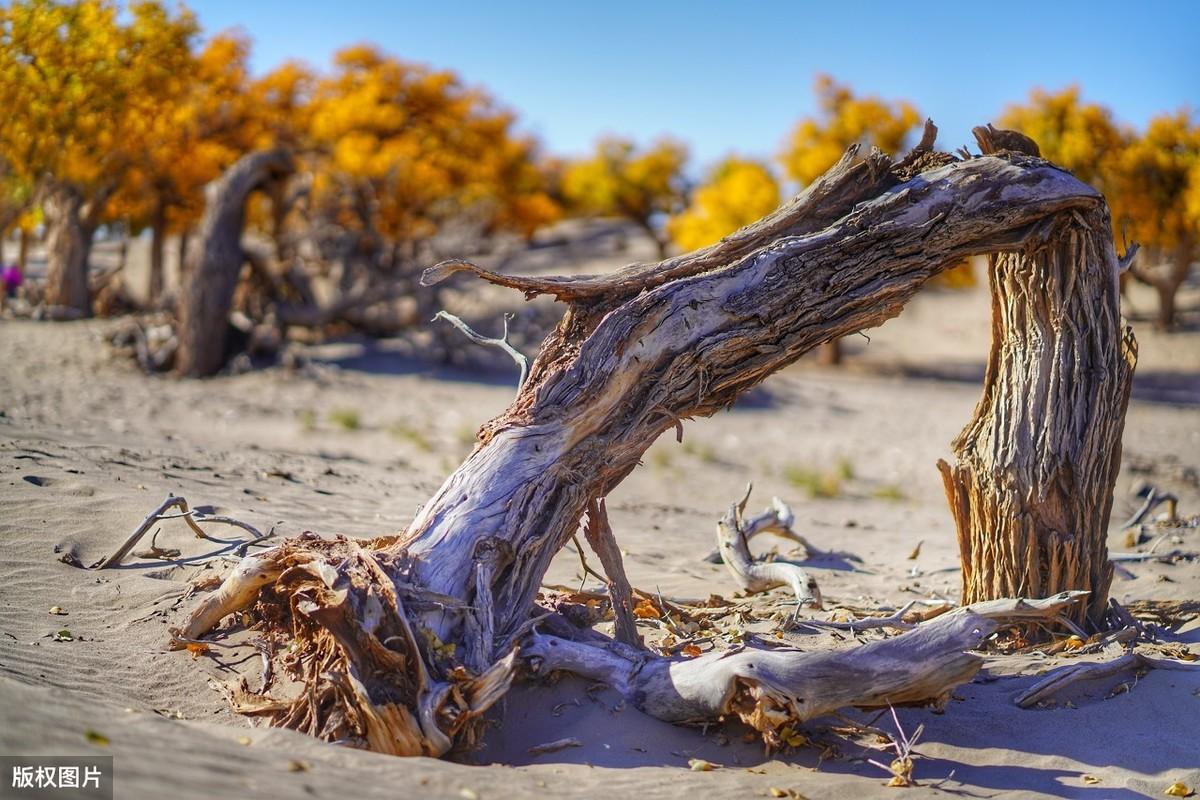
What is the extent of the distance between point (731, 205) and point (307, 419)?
13637 millimetres

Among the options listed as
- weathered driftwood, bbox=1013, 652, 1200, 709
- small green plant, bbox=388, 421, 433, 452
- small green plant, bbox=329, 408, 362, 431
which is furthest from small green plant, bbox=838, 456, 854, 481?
weathered driftwood, bbox=1013, 652, 1200, 709

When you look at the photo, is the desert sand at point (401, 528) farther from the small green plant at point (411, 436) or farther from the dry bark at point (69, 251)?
the dry bark at point (69, 251)

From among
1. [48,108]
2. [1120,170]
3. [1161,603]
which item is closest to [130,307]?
[48,108]

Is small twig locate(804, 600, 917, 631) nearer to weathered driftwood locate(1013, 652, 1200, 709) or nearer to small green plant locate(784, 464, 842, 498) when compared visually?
weathered driftwood locate(1013, 652, 1200, 709)

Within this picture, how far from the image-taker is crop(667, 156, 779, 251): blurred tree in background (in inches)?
915

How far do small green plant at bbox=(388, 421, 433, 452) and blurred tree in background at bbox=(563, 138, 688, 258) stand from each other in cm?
2349

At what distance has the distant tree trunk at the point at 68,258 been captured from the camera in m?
16.8

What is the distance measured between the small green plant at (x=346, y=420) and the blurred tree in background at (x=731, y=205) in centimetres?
1180

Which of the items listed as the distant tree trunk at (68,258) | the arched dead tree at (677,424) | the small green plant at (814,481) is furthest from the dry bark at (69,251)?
the arched dead tree at (677,424)

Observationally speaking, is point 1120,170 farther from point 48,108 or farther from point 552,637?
point 552,637

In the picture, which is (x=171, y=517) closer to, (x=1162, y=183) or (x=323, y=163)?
(x=323, y=163)

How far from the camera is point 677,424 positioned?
15.4 ft

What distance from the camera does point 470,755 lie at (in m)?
3.93

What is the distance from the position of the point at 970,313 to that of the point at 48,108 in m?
21.1
